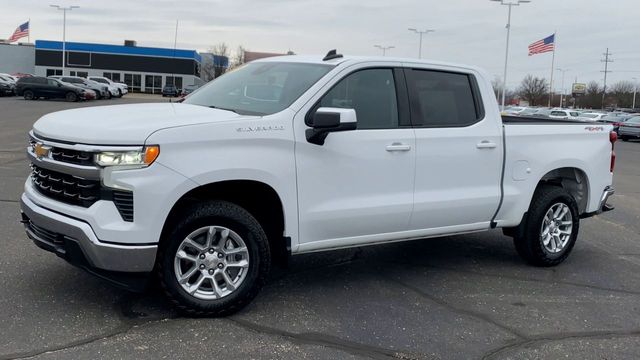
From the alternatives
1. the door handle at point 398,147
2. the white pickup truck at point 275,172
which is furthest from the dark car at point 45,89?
the door handle at point 398,147

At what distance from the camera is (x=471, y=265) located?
626 centimetres

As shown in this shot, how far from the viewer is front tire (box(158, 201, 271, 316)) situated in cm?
420

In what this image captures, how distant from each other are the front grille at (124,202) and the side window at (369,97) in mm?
1695

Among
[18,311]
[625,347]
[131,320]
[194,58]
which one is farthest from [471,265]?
[194,58]

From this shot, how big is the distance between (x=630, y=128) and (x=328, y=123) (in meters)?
33.6

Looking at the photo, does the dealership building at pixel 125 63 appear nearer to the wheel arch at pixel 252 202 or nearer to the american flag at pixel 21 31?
the american flag at pixel 21 31

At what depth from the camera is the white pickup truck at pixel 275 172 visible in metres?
3.96

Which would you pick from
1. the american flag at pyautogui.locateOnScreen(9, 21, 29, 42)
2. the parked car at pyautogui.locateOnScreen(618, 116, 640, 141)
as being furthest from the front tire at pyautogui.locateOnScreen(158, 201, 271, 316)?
the american flag at pyautogui.locateOnScreen(9, 21, 29, 42)

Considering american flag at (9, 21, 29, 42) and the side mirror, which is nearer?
the side mirror

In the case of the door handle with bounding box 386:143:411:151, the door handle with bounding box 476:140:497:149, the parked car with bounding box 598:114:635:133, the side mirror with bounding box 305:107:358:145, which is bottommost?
the door handle with bounding box 386:143:411:151

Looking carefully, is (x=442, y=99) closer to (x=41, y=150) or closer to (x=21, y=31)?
(x=41, y=150)

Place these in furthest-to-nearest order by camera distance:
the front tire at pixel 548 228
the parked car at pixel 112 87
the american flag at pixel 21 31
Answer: the american flag at pixel 21 31 < the parked car at pixel 112 87 < the front tire at pixel 548 228

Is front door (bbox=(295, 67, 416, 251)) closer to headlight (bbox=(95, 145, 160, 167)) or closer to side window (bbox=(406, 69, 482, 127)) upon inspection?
side window (bbox=(406, 69, 482, 127))

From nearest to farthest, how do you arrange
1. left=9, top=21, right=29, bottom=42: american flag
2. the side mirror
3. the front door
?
1. the side mirror
2. the front door
3. left=9, top=21, right=29, bottom=42: american flag
